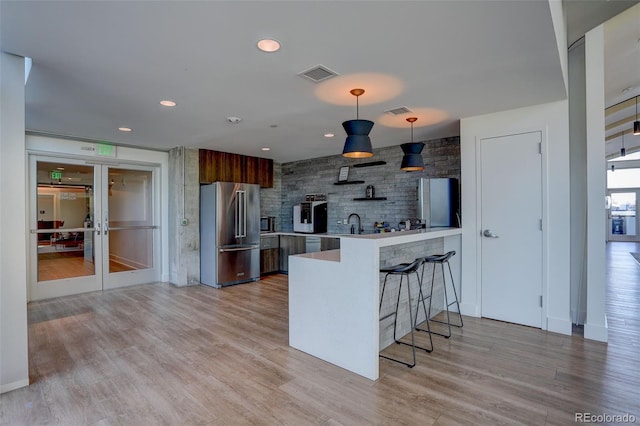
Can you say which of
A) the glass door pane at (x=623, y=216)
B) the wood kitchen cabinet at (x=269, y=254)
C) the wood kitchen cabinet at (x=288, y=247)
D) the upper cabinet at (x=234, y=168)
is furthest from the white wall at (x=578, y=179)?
the glass door pane at (x=623, y=216)

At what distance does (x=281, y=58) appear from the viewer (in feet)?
7.83

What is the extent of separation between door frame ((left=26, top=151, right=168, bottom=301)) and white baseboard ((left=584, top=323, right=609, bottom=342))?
6.35 meters

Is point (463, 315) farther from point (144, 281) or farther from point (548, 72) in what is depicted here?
point (144, 281)

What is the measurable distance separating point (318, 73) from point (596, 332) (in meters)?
3.72

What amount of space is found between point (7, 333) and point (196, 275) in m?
3.58

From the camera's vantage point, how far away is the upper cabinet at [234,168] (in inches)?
234

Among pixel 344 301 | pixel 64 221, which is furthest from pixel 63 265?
pixel 344 301

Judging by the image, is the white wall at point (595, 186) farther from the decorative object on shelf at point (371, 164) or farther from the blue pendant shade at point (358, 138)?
the decorative object on shelf at point (371, 164)

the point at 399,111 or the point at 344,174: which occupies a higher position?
the point at 399,111

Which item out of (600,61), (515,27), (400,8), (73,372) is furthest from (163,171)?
(600,61)

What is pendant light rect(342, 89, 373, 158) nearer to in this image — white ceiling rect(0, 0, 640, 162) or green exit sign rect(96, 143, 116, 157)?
white ceiling rect(0, 0, 640, 162)

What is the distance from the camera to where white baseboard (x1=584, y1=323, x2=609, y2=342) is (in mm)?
3156

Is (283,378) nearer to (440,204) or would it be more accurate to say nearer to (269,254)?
(440,204)

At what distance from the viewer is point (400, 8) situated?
1791 millimetres
